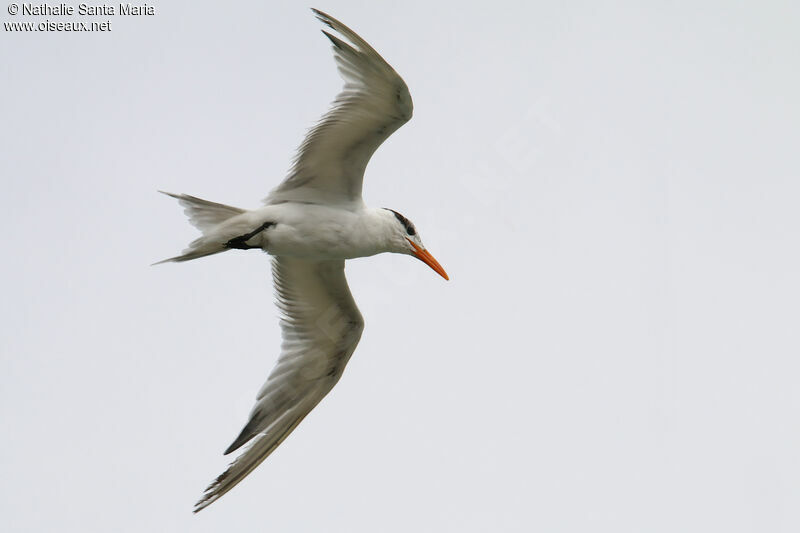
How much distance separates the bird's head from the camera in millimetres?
8039

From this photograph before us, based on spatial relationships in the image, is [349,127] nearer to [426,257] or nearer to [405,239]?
[405,239]

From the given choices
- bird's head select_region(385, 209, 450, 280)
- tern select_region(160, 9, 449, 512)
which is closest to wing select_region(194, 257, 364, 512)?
tern select_region(160, 9, 449, 512)

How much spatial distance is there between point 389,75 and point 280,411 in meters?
3.08

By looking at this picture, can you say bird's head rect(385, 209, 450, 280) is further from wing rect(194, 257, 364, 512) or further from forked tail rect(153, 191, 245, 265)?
forked tail rect(153, 191, 245, 265)

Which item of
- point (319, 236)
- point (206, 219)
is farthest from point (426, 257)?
point (206, 219)

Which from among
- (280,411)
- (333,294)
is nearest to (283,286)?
(333,294)

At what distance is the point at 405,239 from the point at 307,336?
1.42m

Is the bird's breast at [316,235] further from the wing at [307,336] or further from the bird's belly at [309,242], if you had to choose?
the wing at [307,336]

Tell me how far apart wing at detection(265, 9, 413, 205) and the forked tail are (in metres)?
0.44

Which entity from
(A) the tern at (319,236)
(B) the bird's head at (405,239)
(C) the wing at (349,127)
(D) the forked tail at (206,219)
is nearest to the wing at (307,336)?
(A) the tern at (319,236)

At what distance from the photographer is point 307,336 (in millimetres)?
8898

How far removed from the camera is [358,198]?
26.1 feet

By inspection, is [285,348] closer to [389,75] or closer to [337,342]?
[337,342]

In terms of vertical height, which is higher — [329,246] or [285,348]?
[329,246]
